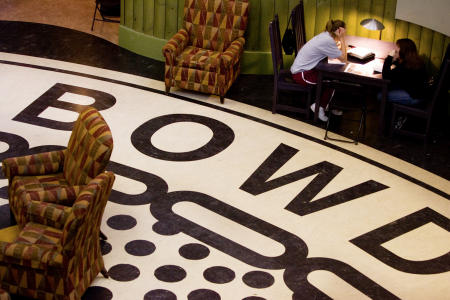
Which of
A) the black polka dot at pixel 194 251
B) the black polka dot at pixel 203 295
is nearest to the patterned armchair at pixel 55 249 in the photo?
the black polka dot at pixel 203 295

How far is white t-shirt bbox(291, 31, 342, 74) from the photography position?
7770 millimetres

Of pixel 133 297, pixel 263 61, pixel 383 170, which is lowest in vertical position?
pixel 133 297

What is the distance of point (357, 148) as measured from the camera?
7.51 meters

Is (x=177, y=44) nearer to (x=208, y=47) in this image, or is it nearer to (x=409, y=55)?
(x=208, y=47)

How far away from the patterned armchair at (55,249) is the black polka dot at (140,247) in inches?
25.8

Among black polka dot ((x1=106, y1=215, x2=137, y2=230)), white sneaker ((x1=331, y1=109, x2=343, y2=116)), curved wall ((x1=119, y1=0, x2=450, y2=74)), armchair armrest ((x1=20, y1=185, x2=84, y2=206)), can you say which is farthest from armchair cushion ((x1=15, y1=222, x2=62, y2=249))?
curved wall ((x1=119, y1=0, x2=450, y2=74))

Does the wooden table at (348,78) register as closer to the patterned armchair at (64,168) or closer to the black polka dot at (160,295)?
the patterned armchair at (64,168)

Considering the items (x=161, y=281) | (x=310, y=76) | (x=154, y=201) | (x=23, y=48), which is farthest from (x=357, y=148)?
(x=23, y=48)

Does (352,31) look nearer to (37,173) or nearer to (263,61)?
(263,61)

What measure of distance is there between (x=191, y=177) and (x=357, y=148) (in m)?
1.93

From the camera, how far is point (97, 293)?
5141mm

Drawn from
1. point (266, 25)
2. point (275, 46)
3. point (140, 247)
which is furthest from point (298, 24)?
point (140, 247)

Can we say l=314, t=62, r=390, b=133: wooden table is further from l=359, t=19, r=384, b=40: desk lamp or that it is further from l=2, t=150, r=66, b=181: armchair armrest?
l=2, t=150, r=66, b=181: armchair armrest

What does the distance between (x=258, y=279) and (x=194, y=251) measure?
606 millimetres
